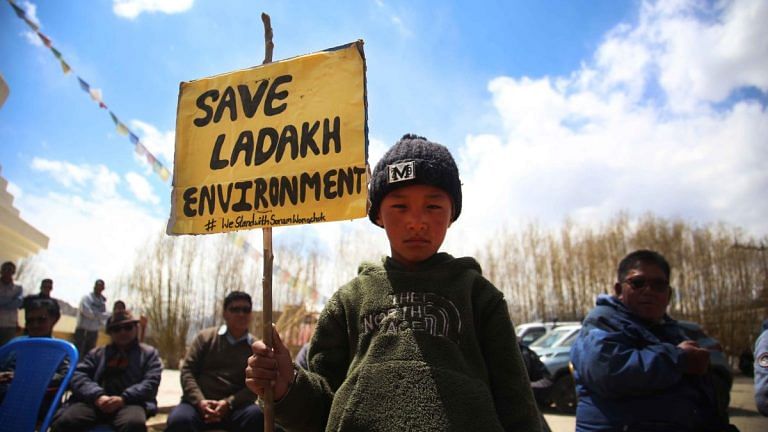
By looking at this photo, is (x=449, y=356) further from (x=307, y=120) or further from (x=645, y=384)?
(x=645, y=384)

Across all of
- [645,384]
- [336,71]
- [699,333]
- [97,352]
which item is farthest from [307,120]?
[699,333]

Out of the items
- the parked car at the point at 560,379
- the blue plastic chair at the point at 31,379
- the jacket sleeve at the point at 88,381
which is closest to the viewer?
the blue plastic chair at the point at 31,379

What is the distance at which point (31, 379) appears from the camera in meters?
3.18

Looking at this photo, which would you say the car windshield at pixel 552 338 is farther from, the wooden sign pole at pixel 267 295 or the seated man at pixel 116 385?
the wooden sign pole at pixel 267 295

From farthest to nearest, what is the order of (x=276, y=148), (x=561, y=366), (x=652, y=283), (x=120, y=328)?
(x=561, y=366)
(x=120, y=328)
(x=652, y=283)
(x=276, y=148)

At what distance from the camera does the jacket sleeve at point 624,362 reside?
222 cm

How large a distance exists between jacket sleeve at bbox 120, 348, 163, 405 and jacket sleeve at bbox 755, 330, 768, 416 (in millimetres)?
4332

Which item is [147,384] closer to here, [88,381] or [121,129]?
[88,381]

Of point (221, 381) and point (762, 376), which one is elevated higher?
point (762, 376)

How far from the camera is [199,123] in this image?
183 cm

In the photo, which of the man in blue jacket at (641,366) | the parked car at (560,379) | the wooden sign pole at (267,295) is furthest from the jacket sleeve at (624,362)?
the parked car at (560,379)

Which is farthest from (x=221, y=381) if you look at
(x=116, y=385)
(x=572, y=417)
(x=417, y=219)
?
(x=572, y=417)

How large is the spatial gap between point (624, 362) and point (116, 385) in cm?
402

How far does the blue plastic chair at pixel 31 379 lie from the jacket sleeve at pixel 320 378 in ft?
8.45
